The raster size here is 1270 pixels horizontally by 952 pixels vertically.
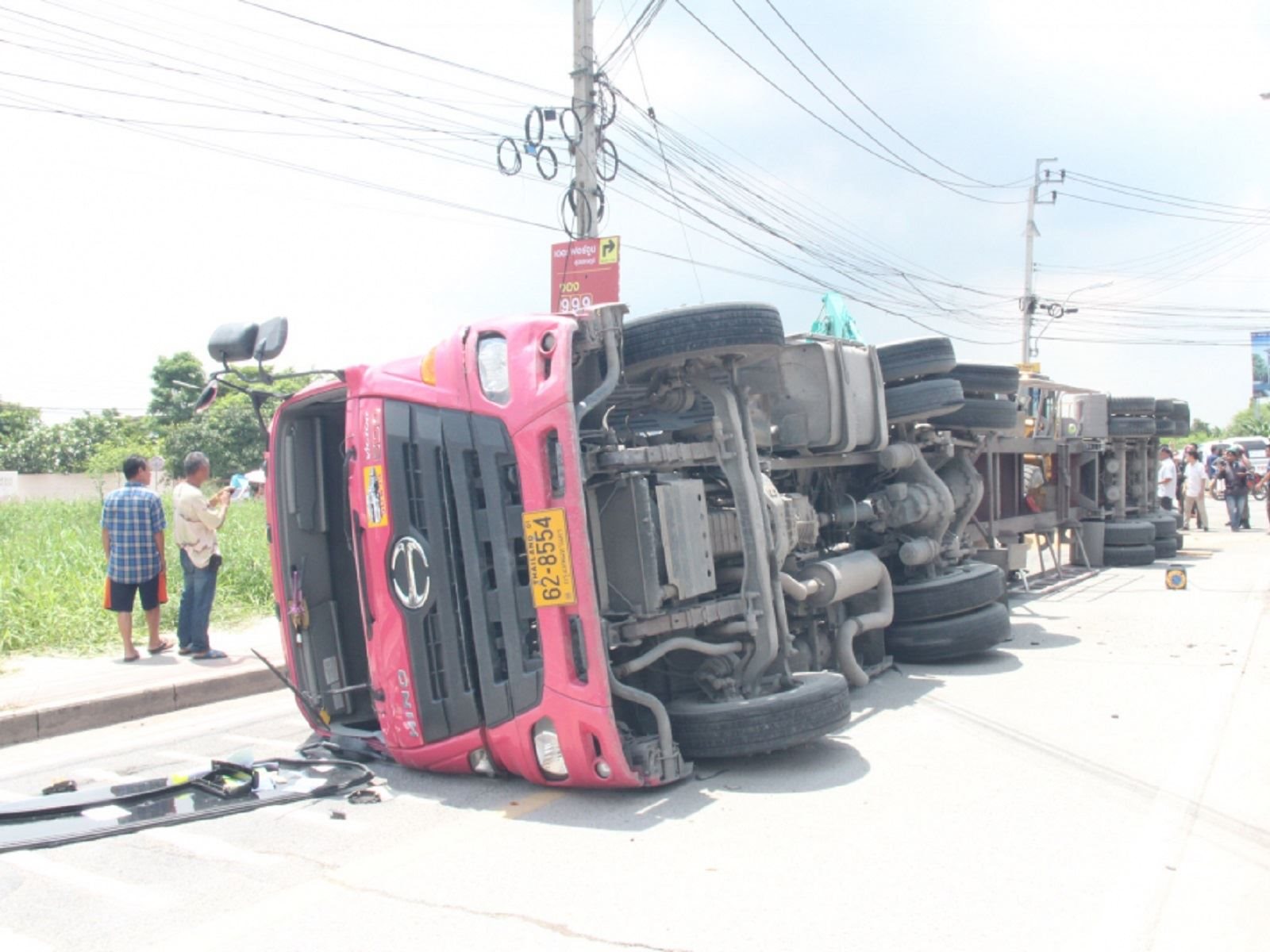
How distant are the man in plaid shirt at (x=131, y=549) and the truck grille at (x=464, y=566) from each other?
407 cm

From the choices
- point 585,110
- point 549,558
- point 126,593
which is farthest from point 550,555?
point 585,110

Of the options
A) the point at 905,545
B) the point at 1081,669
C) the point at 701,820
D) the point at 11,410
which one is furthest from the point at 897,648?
the point at 11,410

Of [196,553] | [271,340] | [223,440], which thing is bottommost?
[196,553]

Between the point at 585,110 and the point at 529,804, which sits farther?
the point at 585,110

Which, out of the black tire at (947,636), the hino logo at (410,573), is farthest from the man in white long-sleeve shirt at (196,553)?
the black tire at (947,636)

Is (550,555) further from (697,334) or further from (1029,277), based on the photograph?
(1029,277)

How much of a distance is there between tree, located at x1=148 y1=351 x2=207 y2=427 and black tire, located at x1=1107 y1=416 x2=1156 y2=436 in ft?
132

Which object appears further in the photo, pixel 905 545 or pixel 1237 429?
pixel 1237 429

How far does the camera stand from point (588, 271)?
13523mm

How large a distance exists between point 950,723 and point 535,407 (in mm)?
3080

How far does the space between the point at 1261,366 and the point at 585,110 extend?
2292 inches

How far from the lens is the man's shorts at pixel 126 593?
8.15 metres

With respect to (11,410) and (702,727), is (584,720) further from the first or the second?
(11,410)

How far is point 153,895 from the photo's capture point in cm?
371
